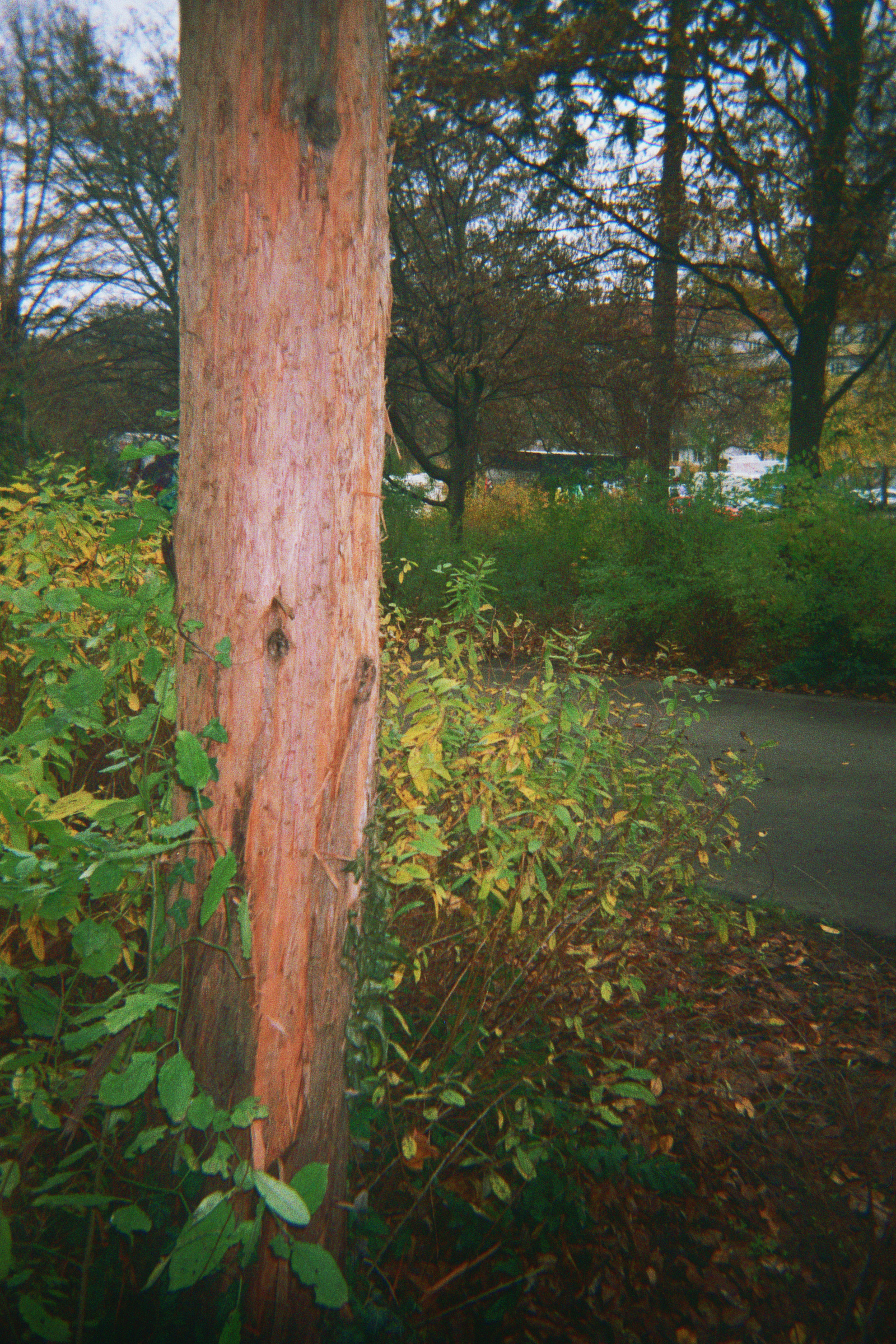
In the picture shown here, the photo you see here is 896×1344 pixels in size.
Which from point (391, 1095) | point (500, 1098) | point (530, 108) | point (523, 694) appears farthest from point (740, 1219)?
point (530, 108)

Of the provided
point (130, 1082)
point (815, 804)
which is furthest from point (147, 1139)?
point (815, 804)

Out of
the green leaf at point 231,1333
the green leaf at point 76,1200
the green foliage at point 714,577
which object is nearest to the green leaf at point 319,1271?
the green leaf at point 231,1333

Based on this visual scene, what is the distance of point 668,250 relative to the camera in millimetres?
10914

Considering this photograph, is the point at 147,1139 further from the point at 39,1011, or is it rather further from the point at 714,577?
the point at 714,577

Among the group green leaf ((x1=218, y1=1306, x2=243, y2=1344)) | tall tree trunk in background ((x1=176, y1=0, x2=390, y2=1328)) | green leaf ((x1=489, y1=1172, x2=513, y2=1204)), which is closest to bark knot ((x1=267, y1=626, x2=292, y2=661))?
tall tree trunk in background ((x1=176, y1=0, x2=390, y2=1328))

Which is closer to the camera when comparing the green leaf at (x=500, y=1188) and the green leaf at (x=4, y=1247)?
the green leaf at (x=4, y=1247)

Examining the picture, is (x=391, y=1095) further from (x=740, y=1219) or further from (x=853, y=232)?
(x=853, y=232)

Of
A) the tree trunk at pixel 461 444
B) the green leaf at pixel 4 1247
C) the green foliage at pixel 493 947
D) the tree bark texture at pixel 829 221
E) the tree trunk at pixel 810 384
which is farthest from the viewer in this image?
the tree trunk at pixel 461 444

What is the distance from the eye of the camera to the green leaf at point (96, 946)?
1.29m

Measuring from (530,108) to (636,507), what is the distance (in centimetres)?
590

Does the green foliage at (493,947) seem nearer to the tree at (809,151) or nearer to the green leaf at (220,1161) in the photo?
the green leaf at (220,1161)

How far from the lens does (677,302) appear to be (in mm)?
11766

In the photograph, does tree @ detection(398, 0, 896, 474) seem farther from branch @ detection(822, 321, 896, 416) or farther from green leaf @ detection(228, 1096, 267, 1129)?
green leaf @ detection(228, 1096, 267, 1129)

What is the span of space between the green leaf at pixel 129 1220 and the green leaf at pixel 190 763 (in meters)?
0.71
